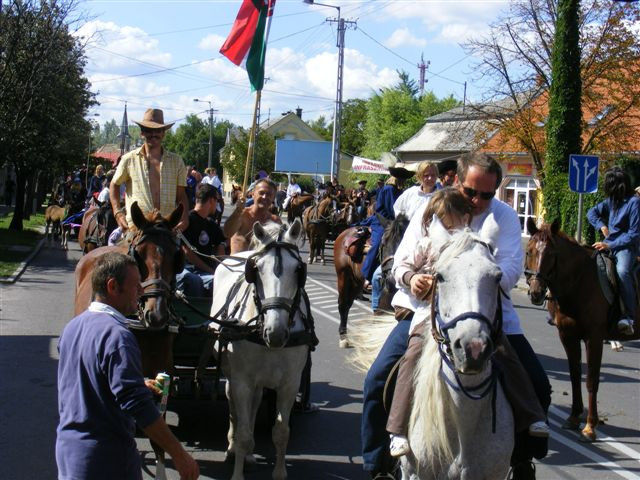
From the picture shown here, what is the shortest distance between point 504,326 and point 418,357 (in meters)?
0.64

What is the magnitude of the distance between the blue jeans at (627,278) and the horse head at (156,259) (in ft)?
18.3

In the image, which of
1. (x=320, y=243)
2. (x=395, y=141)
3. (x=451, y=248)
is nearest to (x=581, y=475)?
(x=451, y=248)

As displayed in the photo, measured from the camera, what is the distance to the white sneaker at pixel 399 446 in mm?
4207

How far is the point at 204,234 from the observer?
8.12 metres

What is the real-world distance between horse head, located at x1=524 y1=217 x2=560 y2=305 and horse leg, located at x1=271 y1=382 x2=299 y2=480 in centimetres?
357

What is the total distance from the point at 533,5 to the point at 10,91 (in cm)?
1879

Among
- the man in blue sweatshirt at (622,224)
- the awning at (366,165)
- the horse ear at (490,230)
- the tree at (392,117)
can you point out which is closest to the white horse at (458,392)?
the horse ear at (490,230)

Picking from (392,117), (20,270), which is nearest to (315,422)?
(20,270)

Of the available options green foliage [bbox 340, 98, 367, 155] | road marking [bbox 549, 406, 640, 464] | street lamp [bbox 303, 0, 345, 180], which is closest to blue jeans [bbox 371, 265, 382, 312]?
road marking [bbox 549, 406, 640, 464]

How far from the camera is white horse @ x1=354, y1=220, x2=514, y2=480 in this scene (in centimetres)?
374

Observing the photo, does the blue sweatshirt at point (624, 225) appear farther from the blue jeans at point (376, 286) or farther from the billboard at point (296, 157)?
the billboard at point (296, 157)

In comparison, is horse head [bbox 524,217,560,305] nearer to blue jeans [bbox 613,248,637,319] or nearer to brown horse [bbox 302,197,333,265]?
blue jeans [bbox 613,248,637,319]

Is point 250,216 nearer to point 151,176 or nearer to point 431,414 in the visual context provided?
point 151,176

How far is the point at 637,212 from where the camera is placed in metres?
9.76
